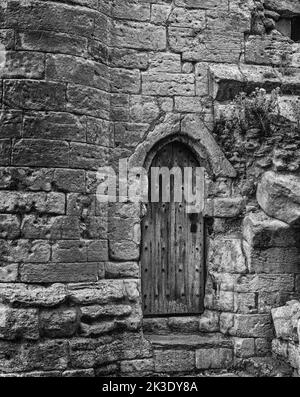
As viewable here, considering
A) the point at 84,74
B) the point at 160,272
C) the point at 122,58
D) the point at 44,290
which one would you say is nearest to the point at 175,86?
the point at 122,58

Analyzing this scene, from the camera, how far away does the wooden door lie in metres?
7.19

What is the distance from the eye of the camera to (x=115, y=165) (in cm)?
694

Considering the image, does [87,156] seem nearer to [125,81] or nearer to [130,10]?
[125,81]

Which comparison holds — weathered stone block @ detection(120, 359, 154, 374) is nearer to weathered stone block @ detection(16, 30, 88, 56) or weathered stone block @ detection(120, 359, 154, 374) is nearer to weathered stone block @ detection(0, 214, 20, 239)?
weathered stone block @ detection(0, 214, 20, 239)

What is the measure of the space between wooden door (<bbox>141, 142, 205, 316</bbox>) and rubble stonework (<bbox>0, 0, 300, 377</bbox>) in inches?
5.4

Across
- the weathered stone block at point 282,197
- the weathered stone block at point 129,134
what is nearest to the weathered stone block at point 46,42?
the weathered stone block at point 129,134

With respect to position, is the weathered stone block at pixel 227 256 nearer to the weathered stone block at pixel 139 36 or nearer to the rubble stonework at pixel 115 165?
the rubble stonework at pixel 115 165

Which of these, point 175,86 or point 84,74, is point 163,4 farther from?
point 84,74

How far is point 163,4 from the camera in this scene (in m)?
7.20

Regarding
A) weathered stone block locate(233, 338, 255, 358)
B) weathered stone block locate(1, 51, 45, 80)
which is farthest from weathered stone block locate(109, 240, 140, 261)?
weathered stone block locate(1, 51, 45, 80)

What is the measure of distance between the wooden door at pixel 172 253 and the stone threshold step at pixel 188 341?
0.29m

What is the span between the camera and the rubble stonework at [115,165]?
241 inches

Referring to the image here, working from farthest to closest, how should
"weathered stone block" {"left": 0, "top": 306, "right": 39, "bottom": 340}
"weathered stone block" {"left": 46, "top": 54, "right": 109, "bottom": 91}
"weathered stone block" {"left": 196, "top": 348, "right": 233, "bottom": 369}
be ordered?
"weathered stone block" {"left": 196, "top": 348, "right": 233, "bottom": 369} < "weathered stone block" {"left": 46, "top": 54, "right": 109, "bottom": 91} < "weathered stone block" {"left": 0, "top": 306, "right": 39, "bottom": 340}

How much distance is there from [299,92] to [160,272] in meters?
2.70
